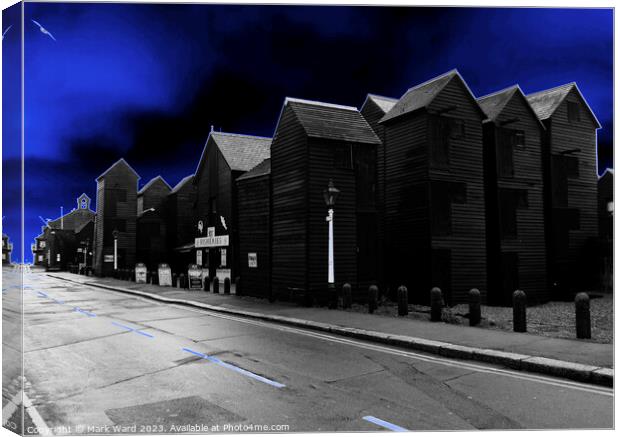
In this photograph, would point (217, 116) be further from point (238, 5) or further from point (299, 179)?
point (299, 179)

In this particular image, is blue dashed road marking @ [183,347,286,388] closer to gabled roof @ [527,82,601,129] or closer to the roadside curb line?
the roadside curb line

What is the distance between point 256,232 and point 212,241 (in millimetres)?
14414

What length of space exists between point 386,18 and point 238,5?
226 cm

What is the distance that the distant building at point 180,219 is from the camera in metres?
46.1

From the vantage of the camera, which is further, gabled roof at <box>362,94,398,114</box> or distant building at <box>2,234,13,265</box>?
gabled roof at <box>362,94,398,114</box>

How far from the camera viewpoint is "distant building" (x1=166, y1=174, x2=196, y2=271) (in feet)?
151

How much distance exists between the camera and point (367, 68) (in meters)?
8.35

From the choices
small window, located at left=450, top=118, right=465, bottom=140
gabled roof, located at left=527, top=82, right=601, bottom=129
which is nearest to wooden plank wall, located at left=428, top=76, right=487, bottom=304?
small window, located at left=450, top=118, right=465, bottom=140

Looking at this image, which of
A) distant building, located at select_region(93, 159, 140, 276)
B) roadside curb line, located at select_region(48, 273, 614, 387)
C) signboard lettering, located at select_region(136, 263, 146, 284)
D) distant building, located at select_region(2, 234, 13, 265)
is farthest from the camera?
distant building, located at select_region(93, 159, 140, 276)

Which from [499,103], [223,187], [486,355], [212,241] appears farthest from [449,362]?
[223,187]

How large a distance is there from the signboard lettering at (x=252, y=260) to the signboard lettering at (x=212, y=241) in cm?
1182

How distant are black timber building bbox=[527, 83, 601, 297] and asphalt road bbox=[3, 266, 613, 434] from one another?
1662cm

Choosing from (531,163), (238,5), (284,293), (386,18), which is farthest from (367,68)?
(531,163)

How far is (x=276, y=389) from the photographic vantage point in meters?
7.00
